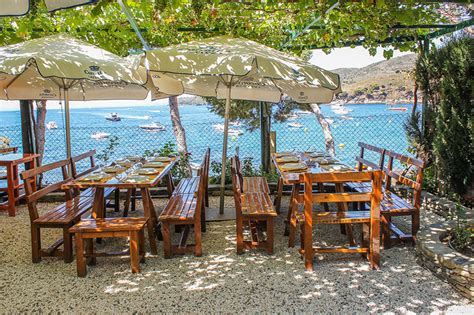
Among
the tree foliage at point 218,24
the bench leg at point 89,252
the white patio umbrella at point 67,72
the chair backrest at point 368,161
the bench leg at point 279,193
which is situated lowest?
the bench leg at point 89,252

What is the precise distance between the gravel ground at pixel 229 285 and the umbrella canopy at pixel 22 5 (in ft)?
6.75

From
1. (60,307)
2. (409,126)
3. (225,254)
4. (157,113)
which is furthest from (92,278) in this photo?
(157,113)

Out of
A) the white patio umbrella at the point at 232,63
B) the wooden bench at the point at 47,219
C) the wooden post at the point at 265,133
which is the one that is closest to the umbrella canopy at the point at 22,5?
the white patio umbrella at the point at 232,63

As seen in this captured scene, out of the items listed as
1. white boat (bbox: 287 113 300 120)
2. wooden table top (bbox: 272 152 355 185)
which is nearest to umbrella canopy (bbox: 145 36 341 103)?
wooden table top (bbox: 272 152 355 185)

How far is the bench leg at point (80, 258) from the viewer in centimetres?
339

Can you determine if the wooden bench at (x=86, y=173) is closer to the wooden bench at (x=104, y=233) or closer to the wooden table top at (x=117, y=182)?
the wooden table top at (x=117, y=182)

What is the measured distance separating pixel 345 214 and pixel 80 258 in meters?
2.42

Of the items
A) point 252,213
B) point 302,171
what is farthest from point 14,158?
point 302,171

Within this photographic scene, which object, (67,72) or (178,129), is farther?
Result: (178,129)

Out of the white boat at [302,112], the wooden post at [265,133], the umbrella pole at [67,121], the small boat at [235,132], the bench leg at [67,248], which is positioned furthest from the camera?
the white boat at [302,112]

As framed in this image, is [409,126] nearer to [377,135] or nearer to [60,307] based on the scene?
[377,135]

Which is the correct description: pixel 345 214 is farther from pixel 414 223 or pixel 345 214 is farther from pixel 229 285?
pixel 229 285

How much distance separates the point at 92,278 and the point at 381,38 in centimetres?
512

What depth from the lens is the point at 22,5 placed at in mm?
2309
